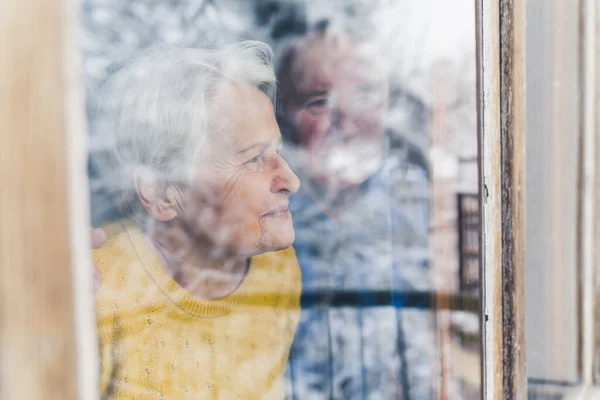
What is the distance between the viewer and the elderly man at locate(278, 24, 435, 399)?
996 mm

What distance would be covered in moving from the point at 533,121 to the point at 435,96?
1.26 feet

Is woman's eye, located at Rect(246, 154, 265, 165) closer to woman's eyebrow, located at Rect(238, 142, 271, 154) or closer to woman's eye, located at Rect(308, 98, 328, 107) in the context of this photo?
woman's eyebrow, located at Rect(238, 142, 271, 154)

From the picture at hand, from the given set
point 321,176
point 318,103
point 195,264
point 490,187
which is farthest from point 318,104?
point 490,187

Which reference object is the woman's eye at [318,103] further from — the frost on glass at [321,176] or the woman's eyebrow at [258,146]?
the woman's eyebrow at [258,146]

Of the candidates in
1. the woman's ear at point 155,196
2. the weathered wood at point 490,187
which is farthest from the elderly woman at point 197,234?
the weathered wood at point 490,187

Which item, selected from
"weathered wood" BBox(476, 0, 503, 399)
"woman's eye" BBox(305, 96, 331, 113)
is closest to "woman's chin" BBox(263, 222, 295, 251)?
"woman's eye" BBox(305, 96, 331, 113)

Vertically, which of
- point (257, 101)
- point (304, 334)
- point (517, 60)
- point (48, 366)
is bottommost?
point (304, 334)

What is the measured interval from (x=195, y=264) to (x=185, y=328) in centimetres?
10

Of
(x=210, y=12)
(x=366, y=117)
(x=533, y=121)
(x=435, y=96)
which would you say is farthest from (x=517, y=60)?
(x=210, y=12)

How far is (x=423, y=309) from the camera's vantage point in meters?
1.13

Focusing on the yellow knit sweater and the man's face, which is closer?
the yellow knit sweater

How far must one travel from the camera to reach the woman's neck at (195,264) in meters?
0.87

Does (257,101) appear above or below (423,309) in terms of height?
above

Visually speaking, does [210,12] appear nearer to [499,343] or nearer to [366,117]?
[366,117]
